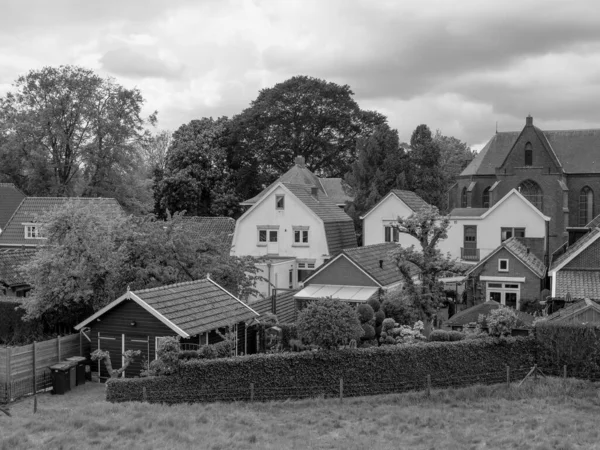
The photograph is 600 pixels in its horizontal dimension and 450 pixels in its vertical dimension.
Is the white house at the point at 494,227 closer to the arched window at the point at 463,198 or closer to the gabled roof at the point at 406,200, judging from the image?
the gabled roof at the point at 406,200

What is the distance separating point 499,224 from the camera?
4459 cm

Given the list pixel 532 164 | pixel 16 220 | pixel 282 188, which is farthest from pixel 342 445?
pixel 532 164

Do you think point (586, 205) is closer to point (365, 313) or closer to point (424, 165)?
point (424, 165)

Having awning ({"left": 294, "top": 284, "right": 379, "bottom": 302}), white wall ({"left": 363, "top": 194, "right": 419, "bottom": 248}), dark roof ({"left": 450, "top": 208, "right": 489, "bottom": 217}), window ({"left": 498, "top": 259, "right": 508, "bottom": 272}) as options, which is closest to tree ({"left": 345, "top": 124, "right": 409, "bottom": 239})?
white wall ({"left": 363, "top": 194, "right": 419, "bottom": 248})

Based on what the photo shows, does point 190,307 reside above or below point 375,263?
below

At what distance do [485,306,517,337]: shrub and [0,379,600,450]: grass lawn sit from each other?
197 centimetres

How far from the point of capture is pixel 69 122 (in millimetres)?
54312

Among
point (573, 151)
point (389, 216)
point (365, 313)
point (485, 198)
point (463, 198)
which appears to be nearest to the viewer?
point (365, 313)

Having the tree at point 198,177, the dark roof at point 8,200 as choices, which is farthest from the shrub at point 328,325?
the tree at point 198,177

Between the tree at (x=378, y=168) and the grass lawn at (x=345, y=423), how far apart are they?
31793 millimetres

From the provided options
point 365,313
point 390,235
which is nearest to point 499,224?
point 390,235

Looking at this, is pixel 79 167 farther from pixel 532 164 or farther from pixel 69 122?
pixel 532 164

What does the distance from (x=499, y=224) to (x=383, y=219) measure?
8.19 meters

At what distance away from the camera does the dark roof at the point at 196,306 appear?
72.3ft
